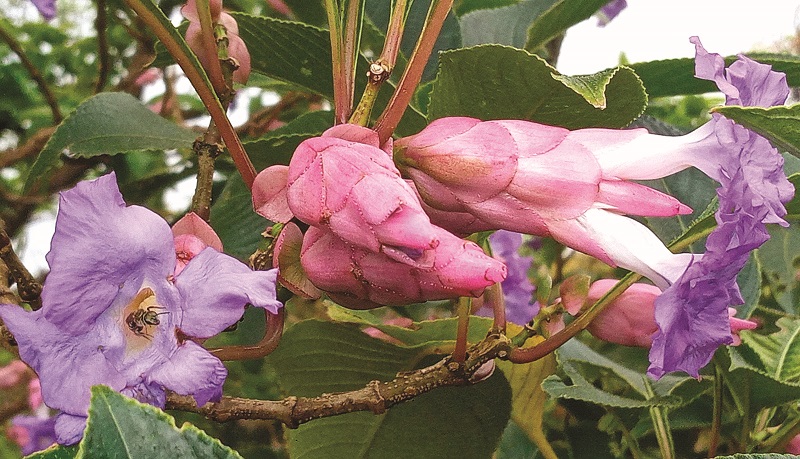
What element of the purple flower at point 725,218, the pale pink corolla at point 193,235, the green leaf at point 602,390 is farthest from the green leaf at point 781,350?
the pale pink corolla at point 193,235

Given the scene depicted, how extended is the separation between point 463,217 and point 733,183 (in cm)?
15

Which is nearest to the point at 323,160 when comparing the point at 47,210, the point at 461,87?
the point at 461,87

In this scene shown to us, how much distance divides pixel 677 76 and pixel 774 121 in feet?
1.06

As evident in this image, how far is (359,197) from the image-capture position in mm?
376

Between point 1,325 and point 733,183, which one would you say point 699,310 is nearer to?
point 733,183

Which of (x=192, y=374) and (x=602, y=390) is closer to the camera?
(x=192, y=374)

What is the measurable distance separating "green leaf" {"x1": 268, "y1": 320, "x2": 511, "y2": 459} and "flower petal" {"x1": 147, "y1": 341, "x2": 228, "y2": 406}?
0.83 feet

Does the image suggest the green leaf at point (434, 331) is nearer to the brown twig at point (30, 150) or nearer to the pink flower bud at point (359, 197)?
the pink flower bud at point (359, 197)

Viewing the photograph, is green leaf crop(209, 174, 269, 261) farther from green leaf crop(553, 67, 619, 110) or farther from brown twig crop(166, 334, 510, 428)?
green leaf crop(553, 67, 619, 110)

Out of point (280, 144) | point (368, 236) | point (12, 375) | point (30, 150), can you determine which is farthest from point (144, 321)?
point (12, 375)

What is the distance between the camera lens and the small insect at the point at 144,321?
410 mm

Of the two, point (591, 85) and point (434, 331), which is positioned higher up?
point (591, 85)

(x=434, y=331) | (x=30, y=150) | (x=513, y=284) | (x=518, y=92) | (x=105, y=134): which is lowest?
(x=513, y=284)

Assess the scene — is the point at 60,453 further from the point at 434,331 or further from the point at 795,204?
the point at 795,204
